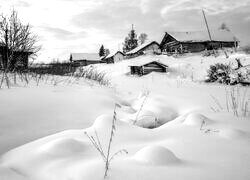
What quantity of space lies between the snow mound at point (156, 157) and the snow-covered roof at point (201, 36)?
100 ft

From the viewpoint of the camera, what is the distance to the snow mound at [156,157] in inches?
45.5

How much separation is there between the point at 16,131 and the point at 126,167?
1159 millimetres

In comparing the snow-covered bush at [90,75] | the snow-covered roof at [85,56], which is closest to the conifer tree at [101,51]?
the snow-covered roof at [85,56]

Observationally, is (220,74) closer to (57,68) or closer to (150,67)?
(57,68)

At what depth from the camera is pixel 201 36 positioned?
30.7 m

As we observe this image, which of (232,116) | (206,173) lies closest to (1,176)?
(206,173)

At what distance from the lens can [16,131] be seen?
71.0 inches

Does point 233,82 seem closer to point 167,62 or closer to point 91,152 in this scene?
point 91,152

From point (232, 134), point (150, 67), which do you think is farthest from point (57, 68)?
point (150, 67)

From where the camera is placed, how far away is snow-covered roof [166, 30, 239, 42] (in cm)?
3021

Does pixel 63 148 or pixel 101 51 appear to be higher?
pixel 101 51

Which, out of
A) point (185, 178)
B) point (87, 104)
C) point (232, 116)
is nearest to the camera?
point (185, 178)

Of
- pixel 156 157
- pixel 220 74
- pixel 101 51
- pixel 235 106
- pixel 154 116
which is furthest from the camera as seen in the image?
pixel 101 51

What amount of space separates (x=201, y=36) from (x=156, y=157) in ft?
107
